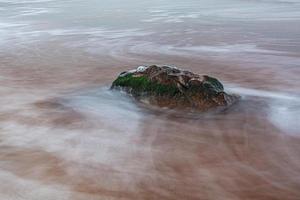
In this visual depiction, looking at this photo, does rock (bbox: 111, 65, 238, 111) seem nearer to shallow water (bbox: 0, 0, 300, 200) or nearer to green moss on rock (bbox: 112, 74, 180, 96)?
green moss on rock (bbox: 112, 74, 180, 96)

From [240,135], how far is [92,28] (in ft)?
36.0

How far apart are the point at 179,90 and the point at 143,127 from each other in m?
0.95

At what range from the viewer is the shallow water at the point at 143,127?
13.4 feet

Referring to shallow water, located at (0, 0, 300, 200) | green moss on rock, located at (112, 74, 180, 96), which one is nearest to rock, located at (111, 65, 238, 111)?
green moss on rock, located at (112, 74, 180, 96)

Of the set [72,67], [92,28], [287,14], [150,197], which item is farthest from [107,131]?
[287,14]

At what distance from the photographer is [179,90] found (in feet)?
20.6

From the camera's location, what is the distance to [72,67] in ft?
30.9

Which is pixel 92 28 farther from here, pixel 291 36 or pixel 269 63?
pixel 269 63

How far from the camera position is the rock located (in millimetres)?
6219

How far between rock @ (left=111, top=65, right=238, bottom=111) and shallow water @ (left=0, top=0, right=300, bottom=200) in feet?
0.71

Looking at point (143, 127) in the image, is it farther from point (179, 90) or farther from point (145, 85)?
point (145, 85)

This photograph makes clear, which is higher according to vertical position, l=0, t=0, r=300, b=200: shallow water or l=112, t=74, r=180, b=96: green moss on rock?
l=112, t=74, r=180, b=96: green moss on rock

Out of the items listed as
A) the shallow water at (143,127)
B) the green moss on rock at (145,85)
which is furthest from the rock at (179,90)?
the shallow water at (143,127)

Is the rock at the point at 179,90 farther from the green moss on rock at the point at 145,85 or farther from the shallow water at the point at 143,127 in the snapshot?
the shallow water at the point at 143,127
